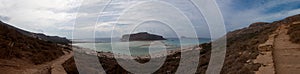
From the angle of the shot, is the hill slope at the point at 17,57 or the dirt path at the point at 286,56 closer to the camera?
the dirt path at the point at 286,56

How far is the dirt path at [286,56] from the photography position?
12.9 meters

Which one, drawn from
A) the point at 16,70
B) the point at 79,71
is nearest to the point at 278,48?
the point at 79,71

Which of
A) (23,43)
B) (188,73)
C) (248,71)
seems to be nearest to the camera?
(248,71)

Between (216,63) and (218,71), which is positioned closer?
(218,71)

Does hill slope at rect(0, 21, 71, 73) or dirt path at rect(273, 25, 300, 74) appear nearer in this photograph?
dirt path at rect(273, 25, 300, 74)

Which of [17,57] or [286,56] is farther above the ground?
[17,57]

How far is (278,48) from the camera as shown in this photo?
674 inches

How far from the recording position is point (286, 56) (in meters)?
15.2

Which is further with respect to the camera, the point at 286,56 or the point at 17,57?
the point at 17,57

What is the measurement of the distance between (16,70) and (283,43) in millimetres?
14339

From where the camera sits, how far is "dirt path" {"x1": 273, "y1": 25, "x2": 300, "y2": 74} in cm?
1288

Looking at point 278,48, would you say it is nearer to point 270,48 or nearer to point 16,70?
point 270,48

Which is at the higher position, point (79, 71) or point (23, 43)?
point (23, 43)

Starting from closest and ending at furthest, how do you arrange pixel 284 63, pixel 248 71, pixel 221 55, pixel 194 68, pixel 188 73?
pixel 248 71 < pixel 284 63 < pixel 188 73 < pixel 194 68 < pixel 221 55
